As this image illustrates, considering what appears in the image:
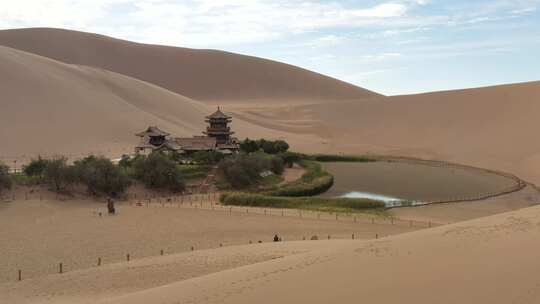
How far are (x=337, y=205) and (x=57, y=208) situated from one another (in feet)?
47.8

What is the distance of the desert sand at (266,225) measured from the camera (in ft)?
37.2

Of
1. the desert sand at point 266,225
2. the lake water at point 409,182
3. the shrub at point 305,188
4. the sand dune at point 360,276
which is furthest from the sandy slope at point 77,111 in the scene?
the sand dune at point 360,276

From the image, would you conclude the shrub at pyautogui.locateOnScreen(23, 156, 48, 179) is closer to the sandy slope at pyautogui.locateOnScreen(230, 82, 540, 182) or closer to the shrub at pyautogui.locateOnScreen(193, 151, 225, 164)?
the shrub at pyautogui.locateOnScreen(193, 151, 225, 164)

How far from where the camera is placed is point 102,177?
33406 mm

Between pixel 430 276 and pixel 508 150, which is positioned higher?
pixel 508 150

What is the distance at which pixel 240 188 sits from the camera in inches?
1497

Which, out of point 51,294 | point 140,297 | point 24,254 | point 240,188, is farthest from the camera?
point 240,188

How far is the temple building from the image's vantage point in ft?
156

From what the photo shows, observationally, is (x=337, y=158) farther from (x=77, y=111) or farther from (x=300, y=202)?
(x=77, y=111)

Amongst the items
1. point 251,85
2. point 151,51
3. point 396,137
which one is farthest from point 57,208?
point 151,51

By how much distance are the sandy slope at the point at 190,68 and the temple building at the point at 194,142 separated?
80481mm

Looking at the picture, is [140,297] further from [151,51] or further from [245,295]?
[151,51]

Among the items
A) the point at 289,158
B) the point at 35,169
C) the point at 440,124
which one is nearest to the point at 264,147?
the point at 289,158

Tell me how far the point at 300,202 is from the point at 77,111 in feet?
127
